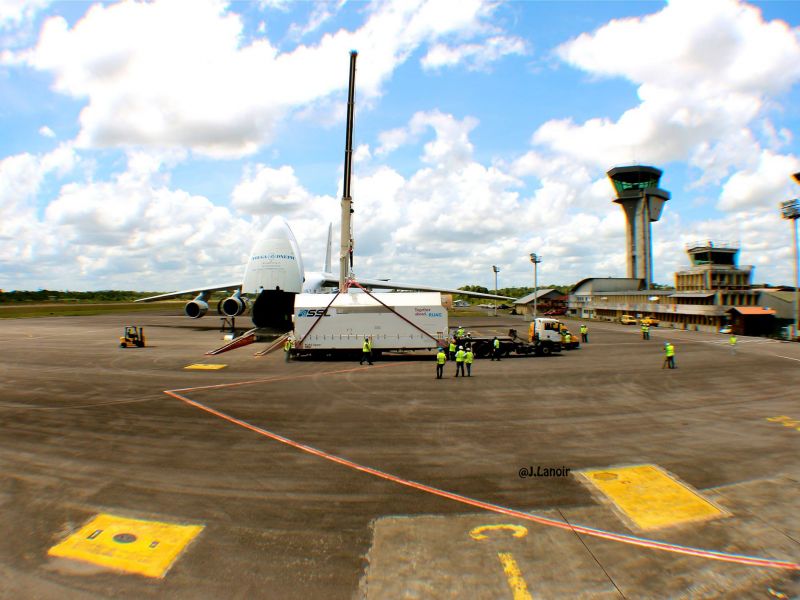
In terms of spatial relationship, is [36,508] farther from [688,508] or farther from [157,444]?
[688,508]

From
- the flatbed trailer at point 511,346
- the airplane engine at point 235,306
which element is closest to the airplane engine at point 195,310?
the airplane engine at point 235,306

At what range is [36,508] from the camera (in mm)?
7625

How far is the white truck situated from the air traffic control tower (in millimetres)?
85771

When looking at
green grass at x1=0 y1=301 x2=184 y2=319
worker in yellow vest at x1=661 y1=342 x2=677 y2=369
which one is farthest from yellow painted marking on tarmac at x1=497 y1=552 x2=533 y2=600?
green grass at x1=0 y1=301 x2=184 y2=319

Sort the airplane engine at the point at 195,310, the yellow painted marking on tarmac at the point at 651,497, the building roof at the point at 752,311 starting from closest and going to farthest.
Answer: the yellow painted marking on tarmac at the point at 651,497 → the airplane engine at the point at 195,310 → the building roof at the point at 752,311

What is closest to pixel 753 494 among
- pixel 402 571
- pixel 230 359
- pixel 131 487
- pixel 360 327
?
pixel 402 571

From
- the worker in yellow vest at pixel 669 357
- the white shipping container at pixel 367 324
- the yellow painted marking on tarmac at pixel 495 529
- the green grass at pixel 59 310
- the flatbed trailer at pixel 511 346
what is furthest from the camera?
the green grass at pixel 59 310

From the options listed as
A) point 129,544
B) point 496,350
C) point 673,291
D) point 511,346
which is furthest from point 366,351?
point 673,291

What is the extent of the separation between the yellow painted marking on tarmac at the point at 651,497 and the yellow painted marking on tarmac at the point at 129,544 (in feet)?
23.9

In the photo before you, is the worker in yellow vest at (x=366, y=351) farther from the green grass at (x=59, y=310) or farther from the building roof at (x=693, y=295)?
the green grass at (x=59, y=310)

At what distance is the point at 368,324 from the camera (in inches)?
1054

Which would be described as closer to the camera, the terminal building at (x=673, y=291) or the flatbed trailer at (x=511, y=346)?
the flatbed trailer at (x=511, y=346)

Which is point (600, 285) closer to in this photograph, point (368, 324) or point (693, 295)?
point (693, 295)

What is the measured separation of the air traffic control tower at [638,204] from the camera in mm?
96188
